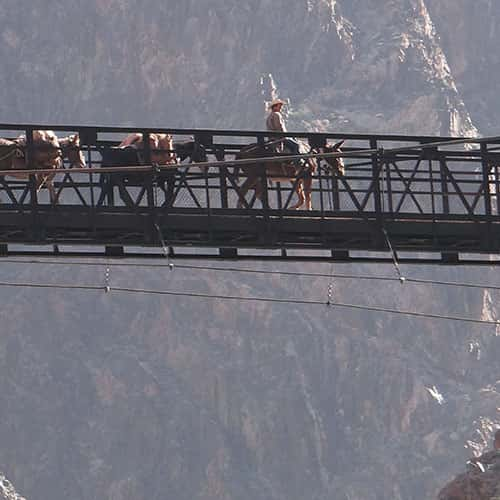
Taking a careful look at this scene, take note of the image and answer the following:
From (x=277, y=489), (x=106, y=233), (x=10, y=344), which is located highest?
(x=106, y=233)

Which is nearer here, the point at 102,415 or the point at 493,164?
the point at 493,164

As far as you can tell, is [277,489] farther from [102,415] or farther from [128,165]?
[128,165]

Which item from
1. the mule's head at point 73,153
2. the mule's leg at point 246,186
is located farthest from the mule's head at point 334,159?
the mule's head at point 73,153

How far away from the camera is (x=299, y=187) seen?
41188mm

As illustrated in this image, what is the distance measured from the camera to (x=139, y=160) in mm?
39406

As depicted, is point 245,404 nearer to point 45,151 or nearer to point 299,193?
point 299,193

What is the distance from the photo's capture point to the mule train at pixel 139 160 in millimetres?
39031

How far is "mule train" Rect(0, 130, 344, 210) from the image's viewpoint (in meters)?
39.0

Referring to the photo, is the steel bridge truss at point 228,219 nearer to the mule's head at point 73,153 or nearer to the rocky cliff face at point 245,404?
the mule's head at point 73,153

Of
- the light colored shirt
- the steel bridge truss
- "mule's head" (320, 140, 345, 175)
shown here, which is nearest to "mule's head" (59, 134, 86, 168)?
the steel bridge truss

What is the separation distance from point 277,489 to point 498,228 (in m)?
151

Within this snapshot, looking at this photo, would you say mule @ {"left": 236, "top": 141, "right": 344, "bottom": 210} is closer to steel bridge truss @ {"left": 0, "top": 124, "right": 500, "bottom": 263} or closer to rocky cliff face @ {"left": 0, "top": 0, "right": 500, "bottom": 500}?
steel bridge truss @ {"left": 0, "top": 124, "right": 500, "bottom": 263}

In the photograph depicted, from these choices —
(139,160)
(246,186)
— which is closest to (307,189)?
(246,186)

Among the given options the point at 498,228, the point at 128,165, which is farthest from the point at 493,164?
the point at 128,165
